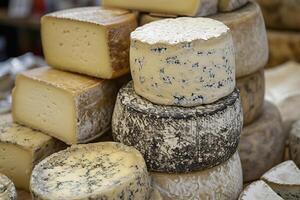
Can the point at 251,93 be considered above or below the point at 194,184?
above

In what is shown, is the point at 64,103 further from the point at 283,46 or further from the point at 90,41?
the point at 283,46

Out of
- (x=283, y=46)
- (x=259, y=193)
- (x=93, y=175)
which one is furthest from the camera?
(x=283, y=46)

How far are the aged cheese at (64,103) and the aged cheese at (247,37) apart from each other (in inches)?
13.5

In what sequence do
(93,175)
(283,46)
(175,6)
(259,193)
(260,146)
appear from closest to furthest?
(93,175) → (259,193) → (175,6) → (260,146) → (283,46)

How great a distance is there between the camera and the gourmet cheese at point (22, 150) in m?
1.36

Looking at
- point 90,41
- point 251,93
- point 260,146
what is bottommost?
point 260,146

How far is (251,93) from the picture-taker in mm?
1470

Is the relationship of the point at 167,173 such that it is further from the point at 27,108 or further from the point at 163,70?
the point at 27,108

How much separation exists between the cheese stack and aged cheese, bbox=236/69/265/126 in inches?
8.5

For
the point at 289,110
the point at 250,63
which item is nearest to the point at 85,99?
the point at 250,63

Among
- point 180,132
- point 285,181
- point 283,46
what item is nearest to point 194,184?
point 180,132

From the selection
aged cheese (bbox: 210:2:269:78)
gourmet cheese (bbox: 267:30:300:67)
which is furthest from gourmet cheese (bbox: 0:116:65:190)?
gourmet cheese (bbox: 267:30:300:67)

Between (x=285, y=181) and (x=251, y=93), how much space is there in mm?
282

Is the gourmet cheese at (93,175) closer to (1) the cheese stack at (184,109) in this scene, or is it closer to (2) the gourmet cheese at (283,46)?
(1) the cheese stack at (184,109)
